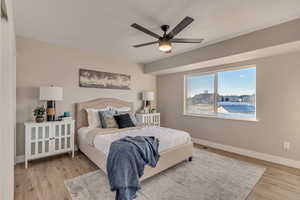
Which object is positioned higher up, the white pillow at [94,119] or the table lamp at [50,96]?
the table lamp at [50,96]

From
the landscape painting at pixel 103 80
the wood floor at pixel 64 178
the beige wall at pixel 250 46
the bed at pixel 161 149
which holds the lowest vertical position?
the wood floor at pixel 64 178

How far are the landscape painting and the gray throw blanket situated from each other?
2255mm

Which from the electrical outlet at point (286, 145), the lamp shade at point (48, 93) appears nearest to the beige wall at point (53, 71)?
the lamp shade at point (48, 93)

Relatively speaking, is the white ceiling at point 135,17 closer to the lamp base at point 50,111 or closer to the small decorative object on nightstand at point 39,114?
the lamp base at point 50,111

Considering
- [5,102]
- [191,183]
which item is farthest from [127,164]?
[5,102]

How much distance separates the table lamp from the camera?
9.35ft

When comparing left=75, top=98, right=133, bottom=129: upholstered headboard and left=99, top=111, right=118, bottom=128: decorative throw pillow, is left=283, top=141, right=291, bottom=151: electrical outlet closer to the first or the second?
left=99, top=111, right=118, bottom=128: decorative throw pillow

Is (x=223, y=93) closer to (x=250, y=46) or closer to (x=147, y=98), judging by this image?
(x=250, y=46)

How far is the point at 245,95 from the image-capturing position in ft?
11.3

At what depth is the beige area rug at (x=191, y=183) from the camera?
1.92 meters

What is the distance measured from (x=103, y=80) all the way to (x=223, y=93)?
10.8ft

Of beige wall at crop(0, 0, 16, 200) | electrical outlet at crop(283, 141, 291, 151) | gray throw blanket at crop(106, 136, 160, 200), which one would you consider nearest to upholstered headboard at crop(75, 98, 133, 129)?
gray throw blanket at crop(106, 136, 160, 200)

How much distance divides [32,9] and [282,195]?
4.36 m

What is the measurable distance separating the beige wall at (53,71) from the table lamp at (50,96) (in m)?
0.29
